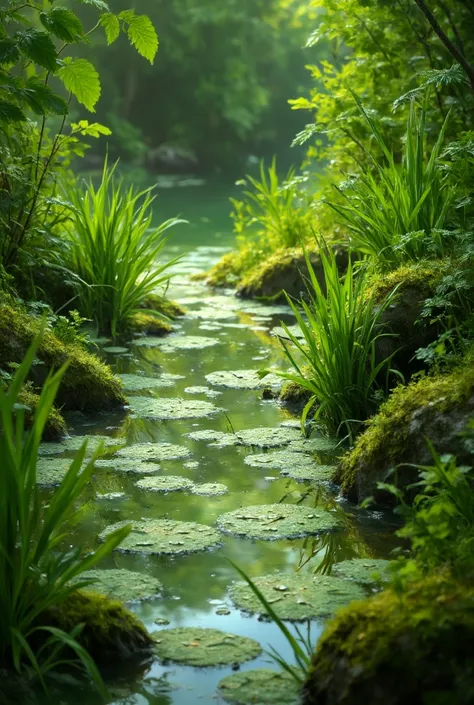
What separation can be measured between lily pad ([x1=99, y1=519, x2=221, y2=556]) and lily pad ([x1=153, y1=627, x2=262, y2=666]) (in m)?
0.57

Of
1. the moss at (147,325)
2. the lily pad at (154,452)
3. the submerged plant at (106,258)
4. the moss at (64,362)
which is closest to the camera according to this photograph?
the lily pad at (154,452)

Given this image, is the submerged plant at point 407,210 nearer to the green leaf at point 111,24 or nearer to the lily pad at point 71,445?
the green leaf at point 111,24

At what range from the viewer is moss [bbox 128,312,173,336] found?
7.09 metres

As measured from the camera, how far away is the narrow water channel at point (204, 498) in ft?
9.08

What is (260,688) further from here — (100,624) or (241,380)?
(241,380)

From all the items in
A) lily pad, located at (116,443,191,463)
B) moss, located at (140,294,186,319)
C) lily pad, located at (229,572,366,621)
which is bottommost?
lily pad, located at (229,572,366,621)

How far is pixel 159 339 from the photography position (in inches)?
272

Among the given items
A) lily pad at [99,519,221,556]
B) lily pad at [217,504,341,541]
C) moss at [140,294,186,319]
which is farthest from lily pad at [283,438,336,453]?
moss at [140,294,186,319]

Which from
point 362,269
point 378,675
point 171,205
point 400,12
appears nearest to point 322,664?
point 378,675

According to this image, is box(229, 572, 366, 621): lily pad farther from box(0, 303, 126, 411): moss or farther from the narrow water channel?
box(0, 303, 126, 411): moss

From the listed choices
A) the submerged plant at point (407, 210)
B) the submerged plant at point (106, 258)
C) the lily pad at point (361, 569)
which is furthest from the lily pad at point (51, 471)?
the submerged plant at point (106, 258)

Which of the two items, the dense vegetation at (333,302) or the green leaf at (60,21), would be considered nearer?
the dense vegetation at (333,302)

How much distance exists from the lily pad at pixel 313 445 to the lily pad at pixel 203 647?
1.72 metres

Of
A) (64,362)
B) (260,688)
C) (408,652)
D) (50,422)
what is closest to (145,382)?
(64,362)
